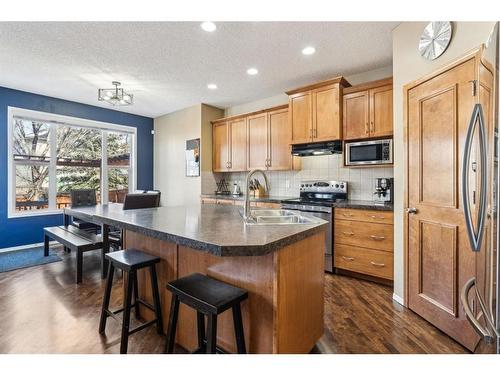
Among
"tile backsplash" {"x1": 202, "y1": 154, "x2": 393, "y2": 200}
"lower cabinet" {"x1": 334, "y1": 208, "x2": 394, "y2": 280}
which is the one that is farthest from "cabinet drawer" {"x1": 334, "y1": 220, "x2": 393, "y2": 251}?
"tile backsplash" {"x1": 202, "y1": 154, "x2": 393, "y2": 200}

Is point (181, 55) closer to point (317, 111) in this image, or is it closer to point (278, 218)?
point (317, 111)

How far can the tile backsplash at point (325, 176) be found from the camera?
3445 millimetres

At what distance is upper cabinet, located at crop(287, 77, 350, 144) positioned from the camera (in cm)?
330

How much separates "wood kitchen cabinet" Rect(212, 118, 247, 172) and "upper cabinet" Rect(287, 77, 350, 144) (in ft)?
3.68

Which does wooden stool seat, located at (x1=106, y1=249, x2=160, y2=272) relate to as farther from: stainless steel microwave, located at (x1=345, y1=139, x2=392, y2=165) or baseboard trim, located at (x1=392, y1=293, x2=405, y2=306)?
stainless steel microwave, located at (x1=345, y1=139, x2=392, y2=165)

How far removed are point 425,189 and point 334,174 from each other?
5.50 ft

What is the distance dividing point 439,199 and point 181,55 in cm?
293

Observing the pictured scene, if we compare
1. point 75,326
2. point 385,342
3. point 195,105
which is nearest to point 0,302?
point 75,326

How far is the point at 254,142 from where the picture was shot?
4.43m

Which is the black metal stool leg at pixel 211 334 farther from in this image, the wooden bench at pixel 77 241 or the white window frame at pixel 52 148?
the white window frame at pixel 52 148

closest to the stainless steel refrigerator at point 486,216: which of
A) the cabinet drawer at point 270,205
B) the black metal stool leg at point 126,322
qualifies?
the black metal stool leg at point 126,322

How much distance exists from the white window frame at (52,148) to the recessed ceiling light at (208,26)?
11.6 feet

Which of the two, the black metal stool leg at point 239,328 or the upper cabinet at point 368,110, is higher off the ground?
the upper cabinet at point 368,110
